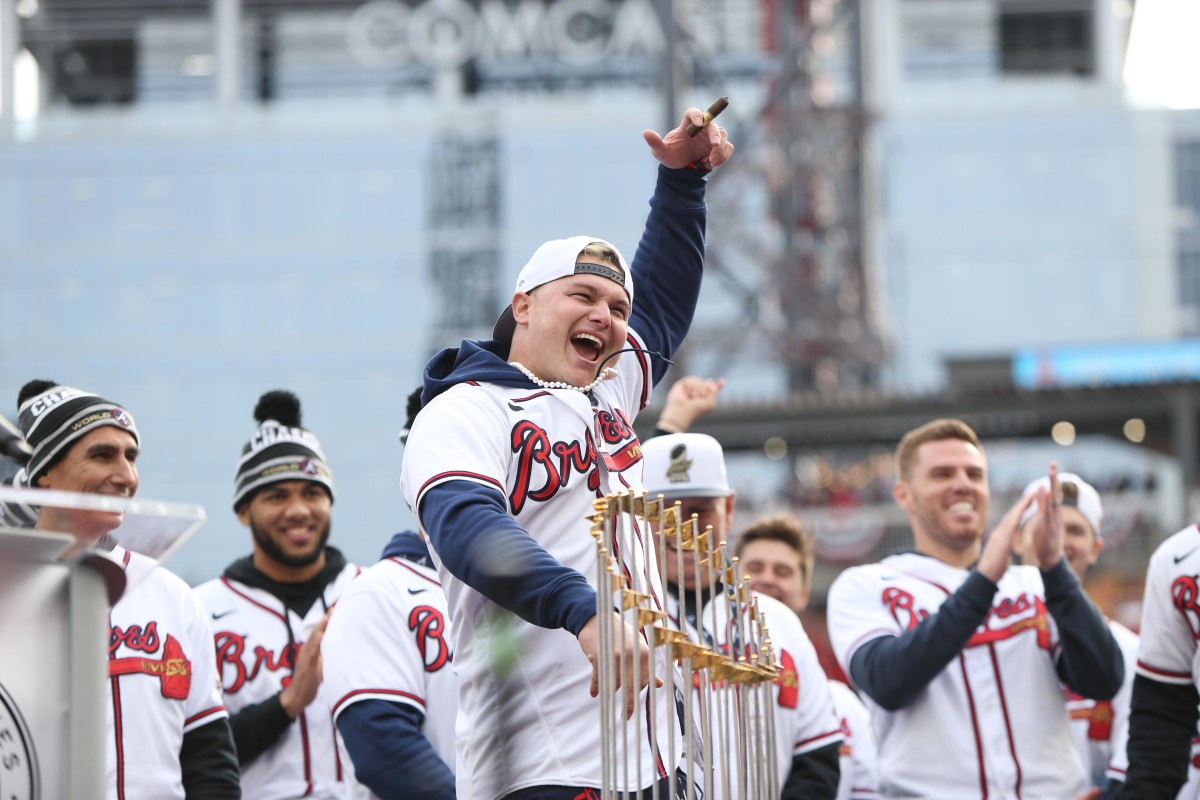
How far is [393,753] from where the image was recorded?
210 inches

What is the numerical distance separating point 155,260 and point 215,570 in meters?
10.8

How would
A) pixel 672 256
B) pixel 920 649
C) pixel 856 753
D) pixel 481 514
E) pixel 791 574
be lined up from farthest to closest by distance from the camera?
pixel 856 753 → pixel 791 574 → pixel 920 649 → pixel 672 256 → pixel 481 514

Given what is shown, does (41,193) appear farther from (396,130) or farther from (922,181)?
(922,181)

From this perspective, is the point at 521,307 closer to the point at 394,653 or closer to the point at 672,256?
the point at 672,256

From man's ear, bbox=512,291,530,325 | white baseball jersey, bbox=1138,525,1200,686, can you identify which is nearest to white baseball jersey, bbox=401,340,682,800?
man's ear, bbox=512,291,530,325

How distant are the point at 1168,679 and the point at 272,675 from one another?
307 cm

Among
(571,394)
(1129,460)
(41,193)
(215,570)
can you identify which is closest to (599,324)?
(571,394)

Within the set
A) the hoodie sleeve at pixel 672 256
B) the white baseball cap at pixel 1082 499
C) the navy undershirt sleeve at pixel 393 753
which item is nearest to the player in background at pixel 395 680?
the navy undershirt sleeve at pixel 393 753

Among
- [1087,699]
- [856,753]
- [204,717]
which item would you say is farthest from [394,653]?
[1087,699]

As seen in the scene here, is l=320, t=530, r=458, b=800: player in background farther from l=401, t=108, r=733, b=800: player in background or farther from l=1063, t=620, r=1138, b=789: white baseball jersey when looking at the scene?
l=1063, t=620, r=1138, b=789: white baseball jersey

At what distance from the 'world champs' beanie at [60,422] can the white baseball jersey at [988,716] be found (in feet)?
8.98

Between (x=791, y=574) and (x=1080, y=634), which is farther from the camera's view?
(x=791, y=574)

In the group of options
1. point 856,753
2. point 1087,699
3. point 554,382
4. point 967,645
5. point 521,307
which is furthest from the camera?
point 856,753

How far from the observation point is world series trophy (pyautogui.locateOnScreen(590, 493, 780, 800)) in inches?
136
